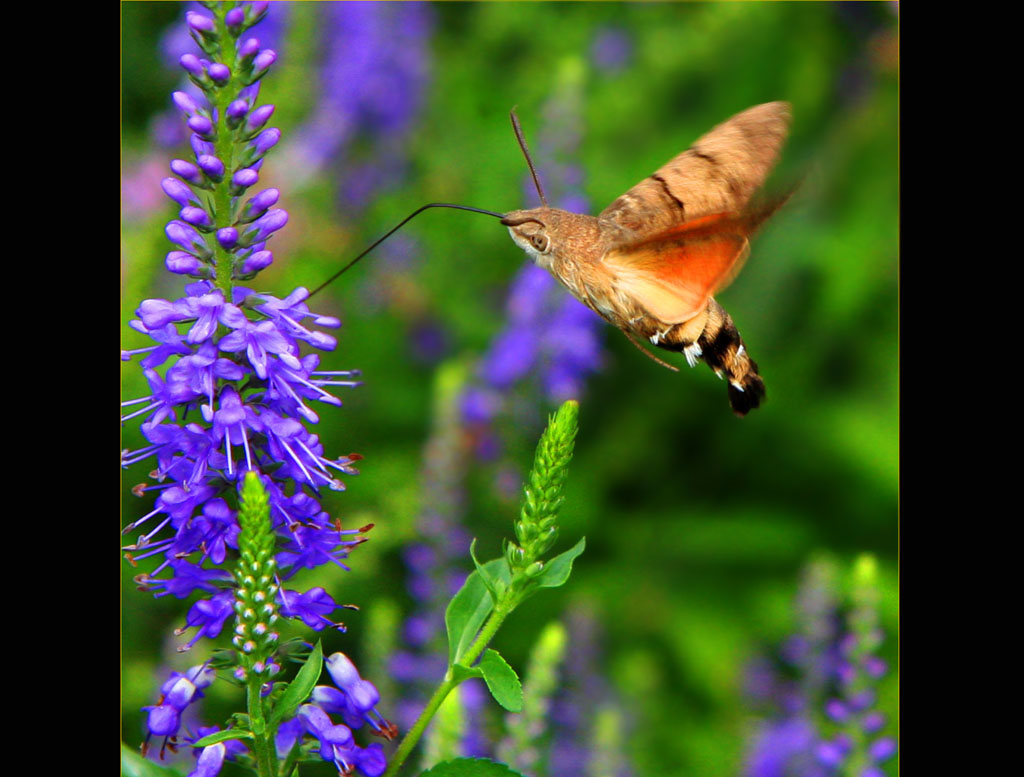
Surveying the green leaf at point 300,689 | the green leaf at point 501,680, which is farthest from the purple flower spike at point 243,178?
the green leaf at point 501,680

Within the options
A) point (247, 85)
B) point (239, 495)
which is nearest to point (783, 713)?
point (239, 495)

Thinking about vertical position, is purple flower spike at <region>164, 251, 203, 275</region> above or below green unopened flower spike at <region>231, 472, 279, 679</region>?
above

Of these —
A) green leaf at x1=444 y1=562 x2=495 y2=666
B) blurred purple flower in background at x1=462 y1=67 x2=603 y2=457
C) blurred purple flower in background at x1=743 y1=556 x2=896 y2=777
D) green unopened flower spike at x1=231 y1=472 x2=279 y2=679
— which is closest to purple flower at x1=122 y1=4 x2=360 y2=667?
green unopened flower spike at x1=231 y1=472 x2=279 y2=679

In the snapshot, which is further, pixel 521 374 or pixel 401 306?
pixel 401 306

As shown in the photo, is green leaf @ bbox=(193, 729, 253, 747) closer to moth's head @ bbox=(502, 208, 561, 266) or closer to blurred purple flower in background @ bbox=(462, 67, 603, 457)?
moth's head @ bbox=(502, 208, 561, 266)

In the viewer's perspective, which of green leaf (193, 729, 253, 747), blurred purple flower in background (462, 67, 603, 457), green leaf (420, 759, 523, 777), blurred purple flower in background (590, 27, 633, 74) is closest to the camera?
green leaf (193, 729, 253, 747)

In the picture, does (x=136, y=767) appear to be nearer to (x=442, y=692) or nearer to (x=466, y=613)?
(x=442, y=692)

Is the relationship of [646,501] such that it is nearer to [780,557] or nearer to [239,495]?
[780,557]
